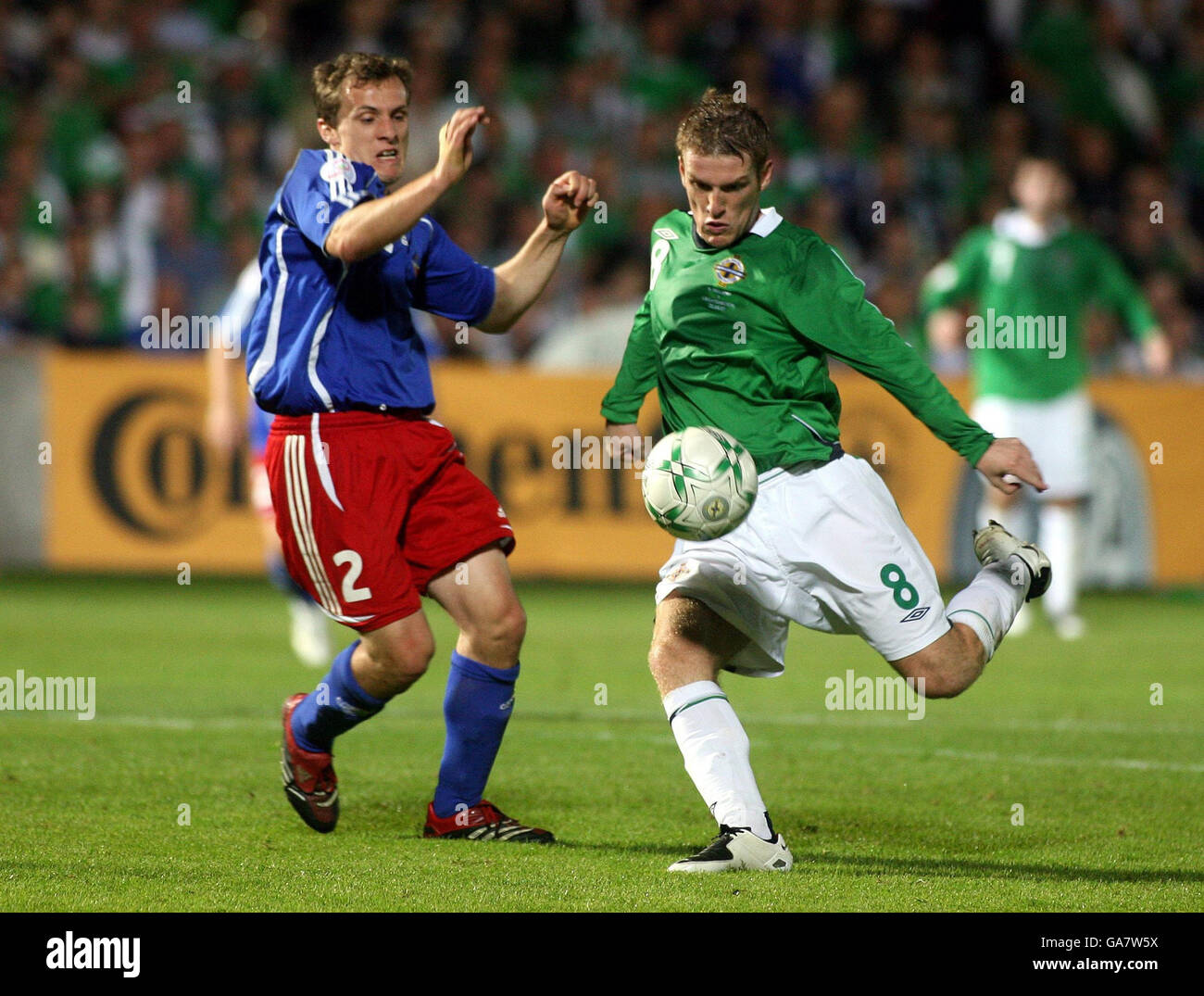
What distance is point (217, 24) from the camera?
53.3 ft

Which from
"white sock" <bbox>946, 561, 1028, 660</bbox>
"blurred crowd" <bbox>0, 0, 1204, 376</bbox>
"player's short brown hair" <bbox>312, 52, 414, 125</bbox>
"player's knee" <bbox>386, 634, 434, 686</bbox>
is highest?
"blurred crowd" <bbox>0, 0, 1204, 376</bbox>

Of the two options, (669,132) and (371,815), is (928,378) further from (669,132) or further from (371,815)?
(669,132)

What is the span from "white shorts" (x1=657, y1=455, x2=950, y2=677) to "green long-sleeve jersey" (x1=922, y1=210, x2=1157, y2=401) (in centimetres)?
622

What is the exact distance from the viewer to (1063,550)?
11.0 metres

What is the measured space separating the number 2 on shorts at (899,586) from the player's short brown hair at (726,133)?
1.11m

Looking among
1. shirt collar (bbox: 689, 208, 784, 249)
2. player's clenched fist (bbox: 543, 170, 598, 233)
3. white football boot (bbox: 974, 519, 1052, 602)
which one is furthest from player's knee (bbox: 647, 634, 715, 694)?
player's clenched fist (bbox: 543, 170, 598, 233)

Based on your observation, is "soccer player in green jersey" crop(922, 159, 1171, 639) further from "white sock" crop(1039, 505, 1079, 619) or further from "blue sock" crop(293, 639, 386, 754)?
"blue sock" crop(293, 639, 386, 754)

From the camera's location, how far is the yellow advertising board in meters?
12.5

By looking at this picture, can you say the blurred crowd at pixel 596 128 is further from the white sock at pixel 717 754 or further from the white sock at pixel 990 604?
the white sock at pixel 717 754

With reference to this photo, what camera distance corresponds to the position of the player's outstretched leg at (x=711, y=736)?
15.3 ft

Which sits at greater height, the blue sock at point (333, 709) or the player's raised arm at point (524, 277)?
the player's raised arm at point (524, 277)

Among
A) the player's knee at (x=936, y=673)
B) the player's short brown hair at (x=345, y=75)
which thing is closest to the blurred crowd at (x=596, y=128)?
the player's short brown hair at (x=345, y=75)

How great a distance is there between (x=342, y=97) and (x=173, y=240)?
9.26 m
